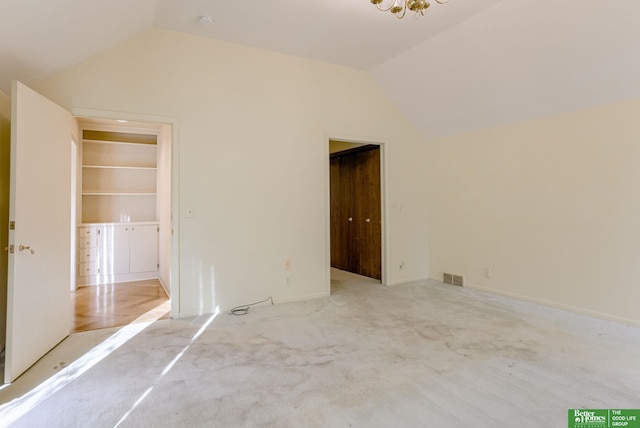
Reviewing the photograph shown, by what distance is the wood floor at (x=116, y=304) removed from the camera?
346 centimetres

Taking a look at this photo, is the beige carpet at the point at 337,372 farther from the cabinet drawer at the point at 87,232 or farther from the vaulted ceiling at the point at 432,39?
the cabinet drawer at the point at 87,232

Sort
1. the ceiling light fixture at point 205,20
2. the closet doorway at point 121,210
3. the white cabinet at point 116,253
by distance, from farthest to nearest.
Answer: the white cabinet at point 116,253 → the closet doorway at point 121,210 → the ceiling light fixture at point 205,20

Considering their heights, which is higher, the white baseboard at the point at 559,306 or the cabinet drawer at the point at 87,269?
the cabinet drawer at the point at 87,269

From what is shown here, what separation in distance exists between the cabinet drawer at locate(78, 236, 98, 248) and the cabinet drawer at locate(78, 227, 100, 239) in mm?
30

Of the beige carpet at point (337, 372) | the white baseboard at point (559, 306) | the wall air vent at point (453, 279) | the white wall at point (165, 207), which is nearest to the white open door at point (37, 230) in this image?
the beige carpet at point (337, 372)

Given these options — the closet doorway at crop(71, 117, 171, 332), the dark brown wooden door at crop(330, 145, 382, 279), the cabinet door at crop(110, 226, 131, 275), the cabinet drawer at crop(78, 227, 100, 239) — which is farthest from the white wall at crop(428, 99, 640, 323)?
the cabinet drawer at crop(78, 227, 100, 239)

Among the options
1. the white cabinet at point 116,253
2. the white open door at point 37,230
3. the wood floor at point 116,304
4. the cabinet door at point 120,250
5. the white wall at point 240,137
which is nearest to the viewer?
the white open door at point 37,230

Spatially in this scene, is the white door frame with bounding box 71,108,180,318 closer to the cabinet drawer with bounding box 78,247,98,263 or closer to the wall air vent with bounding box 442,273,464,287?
the cabinet drawer with bounding box 78,247,98,263

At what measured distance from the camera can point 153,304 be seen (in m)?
4.07

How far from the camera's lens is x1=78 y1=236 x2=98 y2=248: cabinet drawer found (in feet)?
16.4

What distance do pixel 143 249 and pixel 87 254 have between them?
2.47ft

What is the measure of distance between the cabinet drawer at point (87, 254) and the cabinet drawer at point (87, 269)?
62 millimetres

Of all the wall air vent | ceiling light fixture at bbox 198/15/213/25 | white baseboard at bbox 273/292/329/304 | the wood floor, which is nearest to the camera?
ceiling light fixture at bbox 198/15/213/25

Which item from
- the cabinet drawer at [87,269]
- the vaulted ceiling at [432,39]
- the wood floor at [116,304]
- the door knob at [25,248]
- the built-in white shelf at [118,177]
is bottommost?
the wood floor at [116,304]
